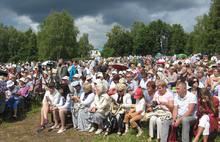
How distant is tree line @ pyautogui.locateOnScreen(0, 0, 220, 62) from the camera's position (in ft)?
238

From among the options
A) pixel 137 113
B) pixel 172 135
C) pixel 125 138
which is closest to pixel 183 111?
pixel 172 135

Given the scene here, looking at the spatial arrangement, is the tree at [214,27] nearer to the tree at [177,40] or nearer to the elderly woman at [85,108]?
the tree at [177,40]

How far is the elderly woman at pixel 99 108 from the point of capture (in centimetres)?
1005

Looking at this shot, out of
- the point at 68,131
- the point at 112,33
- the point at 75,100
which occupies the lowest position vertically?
the point at 68,131

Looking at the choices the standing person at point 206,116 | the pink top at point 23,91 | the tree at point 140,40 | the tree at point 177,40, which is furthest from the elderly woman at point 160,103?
the tree at point 177,40

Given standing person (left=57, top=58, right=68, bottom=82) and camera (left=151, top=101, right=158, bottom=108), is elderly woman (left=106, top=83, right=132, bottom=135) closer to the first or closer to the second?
camera (left=151, top=101, right=158, bottom=108)

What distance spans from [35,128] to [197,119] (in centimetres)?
532

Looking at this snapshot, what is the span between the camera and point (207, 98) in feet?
24.4

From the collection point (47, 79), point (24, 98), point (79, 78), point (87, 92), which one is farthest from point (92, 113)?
point (47, 79)

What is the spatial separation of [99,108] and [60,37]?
6335cm

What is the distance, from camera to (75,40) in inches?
2896

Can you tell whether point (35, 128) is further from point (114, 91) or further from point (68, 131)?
point (114, 91)

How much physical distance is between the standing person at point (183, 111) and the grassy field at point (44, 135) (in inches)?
34.0

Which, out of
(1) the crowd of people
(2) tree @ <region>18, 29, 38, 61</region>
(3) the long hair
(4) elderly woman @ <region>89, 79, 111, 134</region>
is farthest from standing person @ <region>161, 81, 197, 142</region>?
(2) tree @ <region>18, 29, 38, 61</region>
